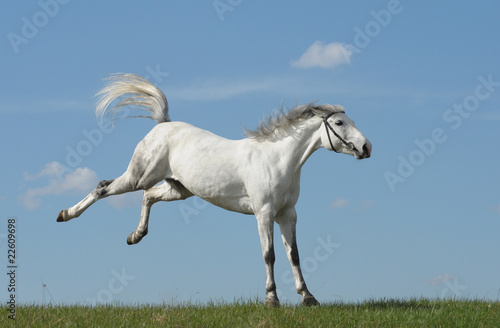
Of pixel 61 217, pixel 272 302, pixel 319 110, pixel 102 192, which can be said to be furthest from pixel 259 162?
pixel 61 217

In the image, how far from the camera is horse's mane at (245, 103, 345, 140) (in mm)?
7930

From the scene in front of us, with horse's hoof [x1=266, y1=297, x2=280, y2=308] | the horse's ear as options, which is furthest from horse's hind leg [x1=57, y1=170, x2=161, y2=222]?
the horse's ear

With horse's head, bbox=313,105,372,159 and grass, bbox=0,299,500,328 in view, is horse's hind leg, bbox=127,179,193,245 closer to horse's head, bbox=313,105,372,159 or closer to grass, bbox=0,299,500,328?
grass, bbox=0,299,500,328

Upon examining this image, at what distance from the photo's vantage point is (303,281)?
7.97 m

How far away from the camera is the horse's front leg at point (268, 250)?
7.61 m

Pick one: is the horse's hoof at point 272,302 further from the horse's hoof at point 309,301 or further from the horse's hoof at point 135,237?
the horse's hoof at point 135,237

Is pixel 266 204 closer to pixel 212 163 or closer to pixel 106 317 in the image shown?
pixel 212 163

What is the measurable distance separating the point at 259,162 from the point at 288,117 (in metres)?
0.73

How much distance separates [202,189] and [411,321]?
10.2ft

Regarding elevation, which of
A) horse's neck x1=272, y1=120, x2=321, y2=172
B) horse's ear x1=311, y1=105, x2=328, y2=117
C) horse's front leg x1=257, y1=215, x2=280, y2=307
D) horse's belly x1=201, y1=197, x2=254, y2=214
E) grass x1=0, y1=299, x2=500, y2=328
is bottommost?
grass x1=0, y1=299, x2=500, y2=328

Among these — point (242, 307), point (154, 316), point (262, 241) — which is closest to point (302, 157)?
point (262, 241)

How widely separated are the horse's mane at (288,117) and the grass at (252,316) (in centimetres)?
221

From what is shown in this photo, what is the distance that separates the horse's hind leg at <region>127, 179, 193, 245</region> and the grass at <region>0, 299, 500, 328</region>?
1483mm

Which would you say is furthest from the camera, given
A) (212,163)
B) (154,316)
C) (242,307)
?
(212,163)
